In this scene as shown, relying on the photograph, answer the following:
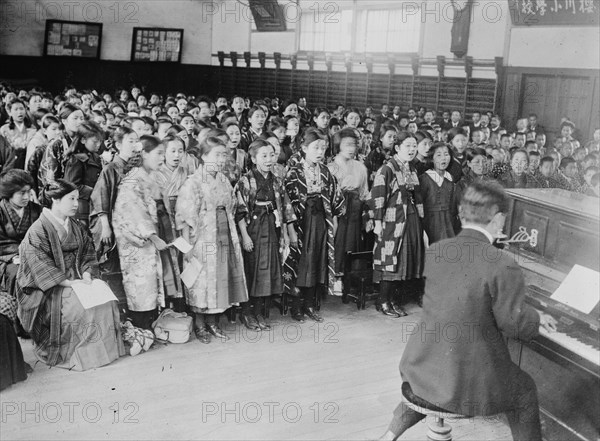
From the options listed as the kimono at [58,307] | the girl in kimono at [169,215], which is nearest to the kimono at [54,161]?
the girl in kimono at [169,215]

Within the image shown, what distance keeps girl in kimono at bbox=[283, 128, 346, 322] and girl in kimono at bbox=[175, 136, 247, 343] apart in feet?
1.87

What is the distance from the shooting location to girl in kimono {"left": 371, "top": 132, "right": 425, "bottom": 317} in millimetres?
5141

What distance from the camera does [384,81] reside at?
1391 cm

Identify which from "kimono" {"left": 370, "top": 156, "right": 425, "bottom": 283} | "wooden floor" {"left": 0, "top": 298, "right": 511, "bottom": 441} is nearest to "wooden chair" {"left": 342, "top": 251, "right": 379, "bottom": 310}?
"kimono" {"left": 370, "top": 156, "right": 425, "bottom": 283}

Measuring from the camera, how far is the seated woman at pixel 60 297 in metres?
3.97

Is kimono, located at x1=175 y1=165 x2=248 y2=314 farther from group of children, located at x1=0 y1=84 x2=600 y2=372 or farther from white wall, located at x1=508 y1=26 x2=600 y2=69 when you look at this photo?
white wall, located at x1=508 y1=26 x2=600 y2=69

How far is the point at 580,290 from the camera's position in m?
3.15

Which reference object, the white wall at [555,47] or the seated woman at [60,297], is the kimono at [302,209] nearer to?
the seated woman at [60,297]

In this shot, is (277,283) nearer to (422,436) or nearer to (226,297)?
(226,297)

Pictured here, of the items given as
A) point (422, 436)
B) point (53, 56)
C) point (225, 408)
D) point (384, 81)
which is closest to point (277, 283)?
Result: point (225, 408)

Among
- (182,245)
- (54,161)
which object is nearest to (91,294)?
(182,245)

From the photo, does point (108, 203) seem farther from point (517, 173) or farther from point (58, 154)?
point (517, 173)

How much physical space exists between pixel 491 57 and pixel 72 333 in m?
10.2

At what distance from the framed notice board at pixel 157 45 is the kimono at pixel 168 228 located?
14.1 metres
